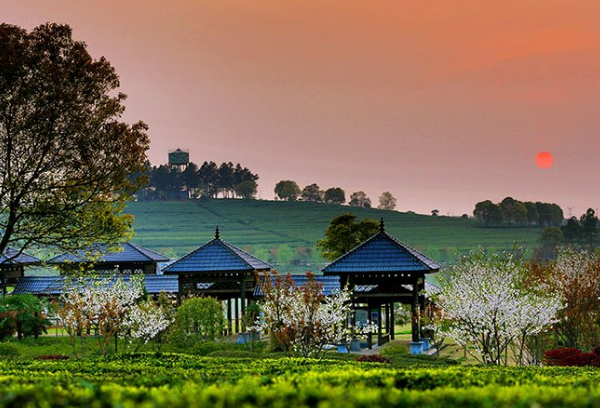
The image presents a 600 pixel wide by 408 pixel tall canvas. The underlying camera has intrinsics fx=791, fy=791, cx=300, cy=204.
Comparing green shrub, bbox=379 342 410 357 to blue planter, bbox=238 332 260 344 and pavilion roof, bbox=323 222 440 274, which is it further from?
→ blue planter, bbox=238 332 260 344

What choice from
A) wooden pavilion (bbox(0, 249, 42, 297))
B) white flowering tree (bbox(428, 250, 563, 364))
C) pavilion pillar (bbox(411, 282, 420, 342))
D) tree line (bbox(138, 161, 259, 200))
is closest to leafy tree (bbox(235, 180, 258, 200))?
tree line (bbox(138, 161, 259, 200))

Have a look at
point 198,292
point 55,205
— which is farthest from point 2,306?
point 55,205

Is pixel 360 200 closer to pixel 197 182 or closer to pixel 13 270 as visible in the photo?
pixel 197 182

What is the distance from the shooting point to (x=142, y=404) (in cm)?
874

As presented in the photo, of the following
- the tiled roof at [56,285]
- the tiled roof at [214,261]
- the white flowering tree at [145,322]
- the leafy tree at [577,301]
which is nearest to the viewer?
the white flowering tree at [145,322]

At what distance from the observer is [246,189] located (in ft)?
544

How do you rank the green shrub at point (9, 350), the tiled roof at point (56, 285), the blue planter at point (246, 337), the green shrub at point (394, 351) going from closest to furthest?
the green shrub at point (394, 351) < the green shrub at point (9, 350) < the blue planter at point (246, 337) < the tiled roof at point (56, 285)

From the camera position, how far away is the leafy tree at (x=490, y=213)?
14662 centimetres

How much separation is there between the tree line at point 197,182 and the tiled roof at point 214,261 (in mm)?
121253

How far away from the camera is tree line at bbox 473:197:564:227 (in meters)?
146

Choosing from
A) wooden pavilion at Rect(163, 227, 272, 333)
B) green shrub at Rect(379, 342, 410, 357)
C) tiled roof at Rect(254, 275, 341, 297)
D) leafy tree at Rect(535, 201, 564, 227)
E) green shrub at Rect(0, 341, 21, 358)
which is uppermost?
leafy tree at Rect(535, 201, 564, 227)

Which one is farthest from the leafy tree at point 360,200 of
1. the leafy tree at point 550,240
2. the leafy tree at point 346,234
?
the leafy tree at point 346,234

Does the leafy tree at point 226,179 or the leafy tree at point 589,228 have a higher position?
the leafy tree at point 226,179

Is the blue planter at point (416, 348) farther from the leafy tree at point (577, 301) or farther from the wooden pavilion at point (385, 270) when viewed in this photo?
the leafy tree at point (577, 301)
